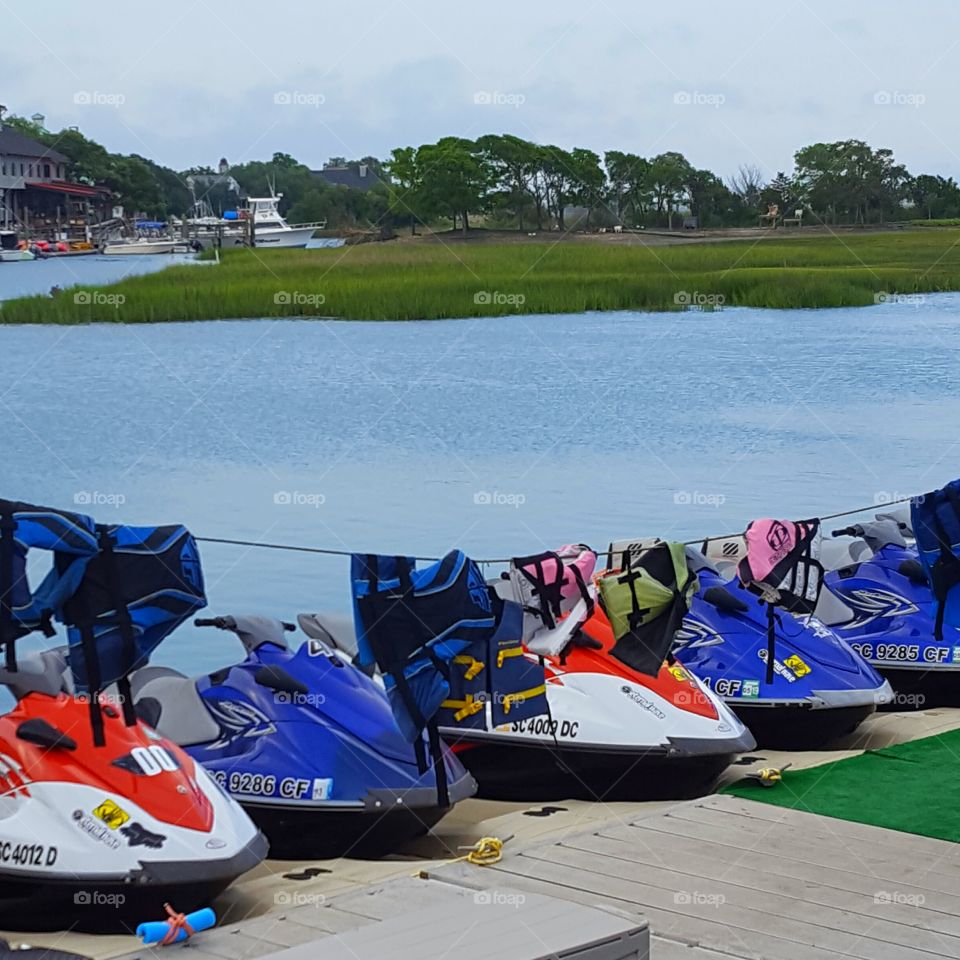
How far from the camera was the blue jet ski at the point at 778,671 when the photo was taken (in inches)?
355

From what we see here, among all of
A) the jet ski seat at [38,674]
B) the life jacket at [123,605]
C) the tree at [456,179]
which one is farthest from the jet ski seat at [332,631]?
the tree at [456,179]

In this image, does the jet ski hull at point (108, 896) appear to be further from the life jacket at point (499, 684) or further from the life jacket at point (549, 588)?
the life jacket at point (549, 588)

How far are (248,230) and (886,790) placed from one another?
55.4 meters

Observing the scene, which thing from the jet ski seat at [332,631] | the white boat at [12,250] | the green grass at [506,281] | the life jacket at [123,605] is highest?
the white boat at [12,250]

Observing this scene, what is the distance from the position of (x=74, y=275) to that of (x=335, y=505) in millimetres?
28587

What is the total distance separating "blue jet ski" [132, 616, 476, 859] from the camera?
7094mm

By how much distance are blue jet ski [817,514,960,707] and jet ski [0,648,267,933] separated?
16.3ft

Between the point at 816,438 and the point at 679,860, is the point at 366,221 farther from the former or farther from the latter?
the point at 679,860

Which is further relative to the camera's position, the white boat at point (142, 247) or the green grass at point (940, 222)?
the green grass at point (940, 222)

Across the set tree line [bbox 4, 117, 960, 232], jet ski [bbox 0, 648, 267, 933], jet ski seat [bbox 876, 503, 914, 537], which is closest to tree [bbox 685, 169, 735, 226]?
tree line [bbox 4, 117, 960, 232]

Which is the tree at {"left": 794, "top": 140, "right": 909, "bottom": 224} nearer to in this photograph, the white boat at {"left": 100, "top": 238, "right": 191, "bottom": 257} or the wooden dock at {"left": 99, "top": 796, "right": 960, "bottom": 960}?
the white boat at {"left": 100, "top": 238, "right": 191, "bottom": 257}

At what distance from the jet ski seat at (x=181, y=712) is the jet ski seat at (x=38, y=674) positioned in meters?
0.40

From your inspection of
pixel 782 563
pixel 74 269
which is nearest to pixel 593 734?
pixel 782 563

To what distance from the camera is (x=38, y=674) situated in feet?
22.4
